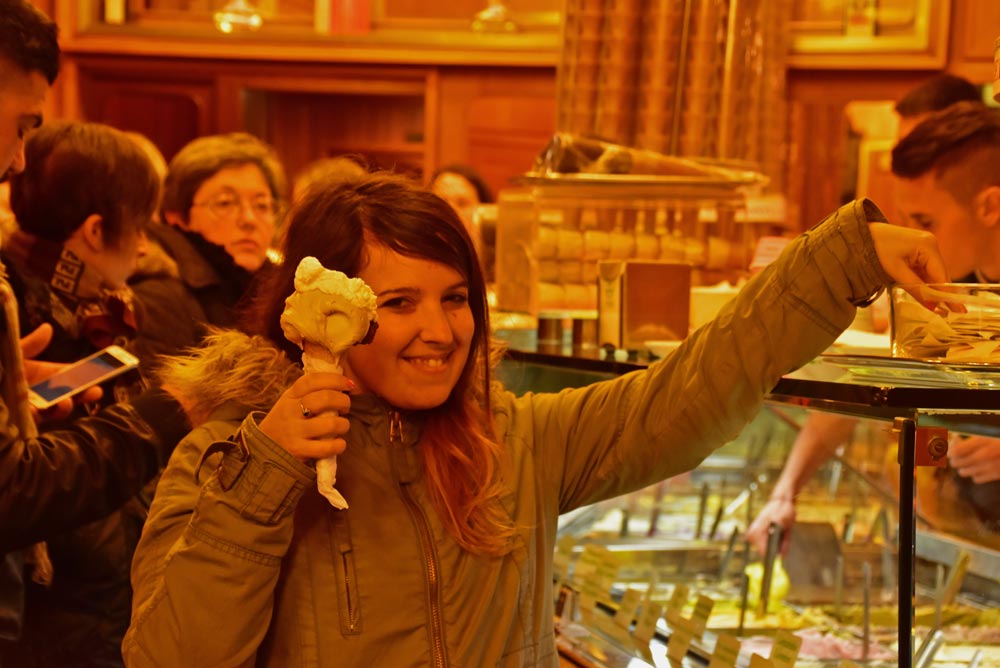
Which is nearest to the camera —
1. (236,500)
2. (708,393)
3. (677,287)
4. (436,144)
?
(236,500)

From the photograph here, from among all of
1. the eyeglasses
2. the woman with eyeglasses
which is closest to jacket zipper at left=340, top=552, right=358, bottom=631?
the woman with eyeglasses

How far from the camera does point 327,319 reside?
139 centimetres

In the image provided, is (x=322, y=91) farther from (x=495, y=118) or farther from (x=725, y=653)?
(x=725, y=653)

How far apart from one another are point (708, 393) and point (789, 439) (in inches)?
38.7

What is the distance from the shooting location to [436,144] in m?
6.11

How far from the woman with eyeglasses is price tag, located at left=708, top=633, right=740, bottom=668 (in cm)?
129

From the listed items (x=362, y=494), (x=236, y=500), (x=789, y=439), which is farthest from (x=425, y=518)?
(x=789, y=439)

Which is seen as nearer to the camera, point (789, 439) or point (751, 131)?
point (789, 439)

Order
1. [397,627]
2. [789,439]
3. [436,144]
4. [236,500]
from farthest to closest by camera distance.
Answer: [436,144], [789,439], [397,627], [236,500]

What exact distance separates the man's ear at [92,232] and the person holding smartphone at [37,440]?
0.43m

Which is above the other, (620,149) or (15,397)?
(620,149)

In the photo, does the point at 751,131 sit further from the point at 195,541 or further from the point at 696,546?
the point at 195,541

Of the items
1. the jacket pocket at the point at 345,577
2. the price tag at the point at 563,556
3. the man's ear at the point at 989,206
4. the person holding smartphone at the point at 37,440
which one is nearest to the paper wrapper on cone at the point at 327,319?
the jacket pocket at the point at 345,577

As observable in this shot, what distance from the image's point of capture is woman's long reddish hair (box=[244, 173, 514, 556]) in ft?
5.25
